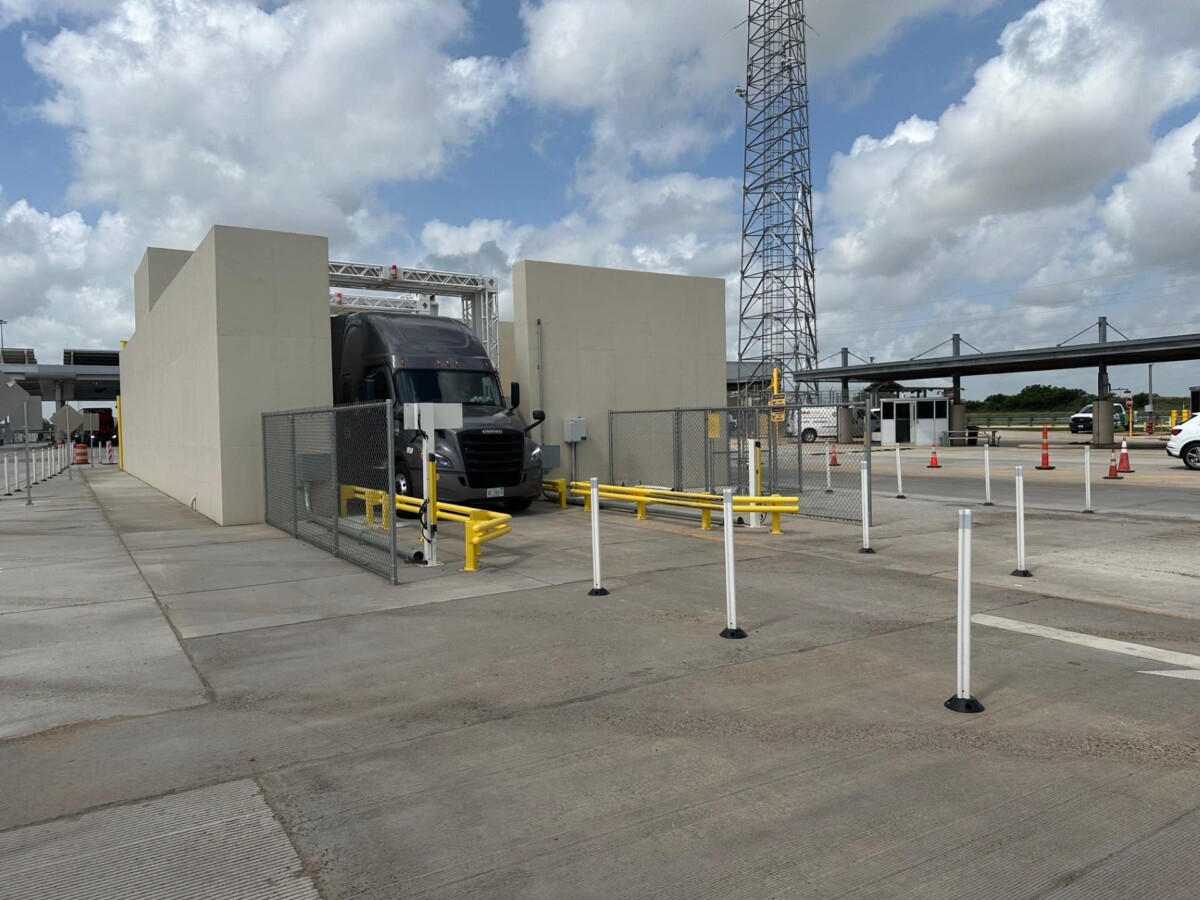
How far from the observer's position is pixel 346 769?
425 cm

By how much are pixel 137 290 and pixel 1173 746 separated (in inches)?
1237

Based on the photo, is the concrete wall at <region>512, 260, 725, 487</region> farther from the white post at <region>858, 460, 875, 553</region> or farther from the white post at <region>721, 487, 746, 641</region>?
the white post at <region>721, 487, 746, 641</region>

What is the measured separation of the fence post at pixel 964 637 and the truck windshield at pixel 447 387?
1078 cm

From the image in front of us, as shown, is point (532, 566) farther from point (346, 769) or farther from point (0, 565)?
Answer: point (0, 565)

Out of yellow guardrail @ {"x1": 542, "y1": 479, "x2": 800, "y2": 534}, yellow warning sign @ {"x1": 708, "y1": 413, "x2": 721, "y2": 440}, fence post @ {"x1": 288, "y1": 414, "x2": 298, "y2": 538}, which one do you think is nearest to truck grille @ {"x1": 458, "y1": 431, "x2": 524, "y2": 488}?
yellow guardrail @ {"x1": 542, "y1": 479, "x2": 800, "y2": 534}

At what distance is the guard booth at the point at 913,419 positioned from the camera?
4291cm

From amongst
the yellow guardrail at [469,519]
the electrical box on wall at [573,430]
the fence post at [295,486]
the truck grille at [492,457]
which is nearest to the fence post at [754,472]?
the truck grille at [492,457]

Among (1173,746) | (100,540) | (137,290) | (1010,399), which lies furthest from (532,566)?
(1010,399)

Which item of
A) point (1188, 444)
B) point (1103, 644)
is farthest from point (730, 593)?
point (1188, 444)

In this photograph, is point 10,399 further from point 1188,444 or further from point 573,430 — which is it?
point 1188,444

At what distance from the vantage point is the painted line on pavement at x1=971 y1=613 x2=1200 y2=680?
576 centimetres

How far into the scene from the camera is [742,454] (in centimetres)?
1535

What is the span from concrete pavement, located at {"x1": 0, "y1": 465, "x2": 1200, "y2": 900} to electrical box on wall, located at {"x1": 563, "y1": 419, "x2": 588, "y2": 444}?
850 centimetres

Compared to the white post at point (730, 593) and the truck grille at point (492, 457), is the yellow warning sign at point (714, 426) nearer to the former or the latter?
the truck grille at point (492, 457)
